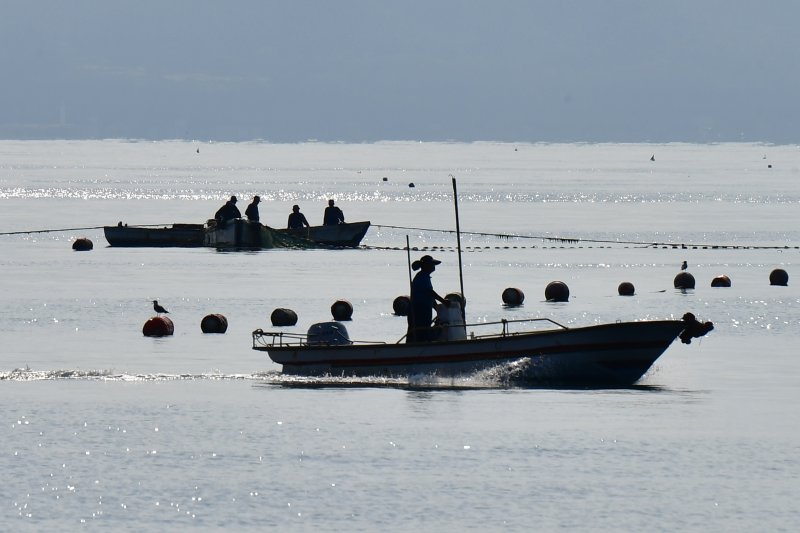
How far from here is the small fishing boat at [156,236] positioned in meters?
72.4

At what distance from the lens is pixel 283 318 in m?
41.5

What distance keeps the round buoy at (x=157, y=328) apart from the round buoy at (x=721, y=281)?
21648 millimetres

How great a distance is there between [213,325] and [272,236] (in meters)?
30.3

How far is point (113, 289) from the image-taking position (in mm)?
52281

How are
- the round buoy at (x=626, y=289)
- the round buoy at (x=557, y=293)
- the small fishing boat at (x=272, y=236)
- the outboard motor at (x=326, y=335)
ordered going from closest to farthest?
the outboard motor at (x=326, y=335)
the round buoy at (x=557, y=293)
the round buoy at (x=626, y=289)
the small fishing boat at (x=272, y=236)

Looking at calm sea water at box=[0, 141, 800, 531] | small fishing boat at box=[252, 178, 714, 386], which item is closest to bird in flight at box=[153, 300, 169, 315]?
calm sea water at box=[0, 141, 800, 531]

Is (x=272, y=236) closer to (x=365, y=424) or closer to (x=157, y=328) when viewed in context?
(x=157, y=328)

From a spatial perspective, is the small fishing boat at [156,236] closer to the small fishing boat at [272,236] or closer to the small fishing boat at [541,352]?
the small fishing boat at [272,236]

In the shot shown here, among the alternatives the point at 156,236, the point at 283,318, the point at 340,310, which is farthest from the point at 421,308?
the point at 156,236

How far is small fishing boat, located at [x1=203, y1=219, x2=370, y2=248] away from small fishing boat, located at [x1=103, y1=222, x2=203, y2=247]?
122 cm

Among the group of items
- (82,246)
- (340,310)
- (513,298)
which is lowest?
(340,310)

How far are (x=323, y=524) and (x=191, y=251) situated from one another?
168 ft

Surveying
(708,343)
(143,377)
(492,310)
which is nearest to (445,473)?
(143,377)

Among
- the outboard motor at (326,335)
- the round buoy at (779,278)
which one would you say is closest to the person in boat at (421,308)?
the outboard motor at (326,335)
